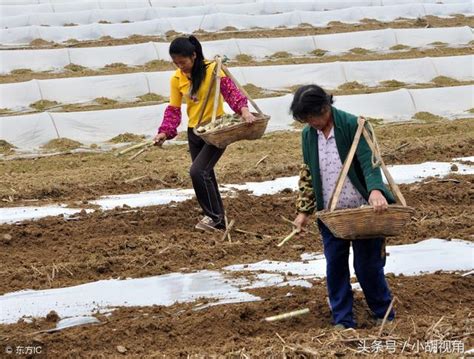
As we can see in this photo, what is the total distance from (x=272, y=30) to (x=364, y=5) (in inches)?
110

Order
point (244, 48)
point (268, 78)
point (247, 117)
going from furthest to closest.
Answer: point (244, 48) → point (268, 78) → point (247, 117)

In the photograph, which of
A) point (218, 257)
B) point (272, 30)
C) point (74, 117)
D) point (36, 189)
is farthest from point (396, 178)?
point (272, 30)

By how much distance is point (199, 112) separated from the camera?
5844 mm

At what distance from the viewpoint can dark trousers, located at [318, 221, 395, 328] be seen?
4074mm

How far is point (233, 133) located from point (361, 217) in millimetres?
1954

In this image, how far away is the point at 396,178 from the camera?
7031 millimetres

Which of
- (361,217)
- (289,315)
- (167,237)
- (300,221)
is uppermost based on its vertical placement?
(361,217)

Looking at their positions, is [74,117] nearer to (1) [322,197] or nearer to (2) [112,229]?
(2) [112,229]

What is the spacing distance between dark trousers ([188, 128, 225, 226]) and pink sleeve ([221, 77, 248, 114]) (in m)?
0.31

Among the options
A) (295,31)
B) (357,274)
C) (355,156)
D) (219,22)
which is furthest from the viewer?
(219,22)

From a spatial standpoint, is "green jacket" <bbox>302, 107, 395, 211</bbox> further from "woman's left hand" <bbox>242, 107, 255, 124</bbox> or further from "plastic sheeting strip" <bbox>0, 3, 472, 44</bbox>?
"plastic sheeting strip" <bbox>0, 3, 472, 44</bbox>

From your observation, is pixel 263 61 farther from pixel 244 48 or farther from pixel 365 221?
pixel 365 221

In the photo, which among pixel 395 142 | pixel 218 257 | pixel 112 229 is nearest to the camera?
pixel 218 257

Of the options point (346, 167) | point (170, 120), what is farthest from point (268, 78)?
point (346, 167)
